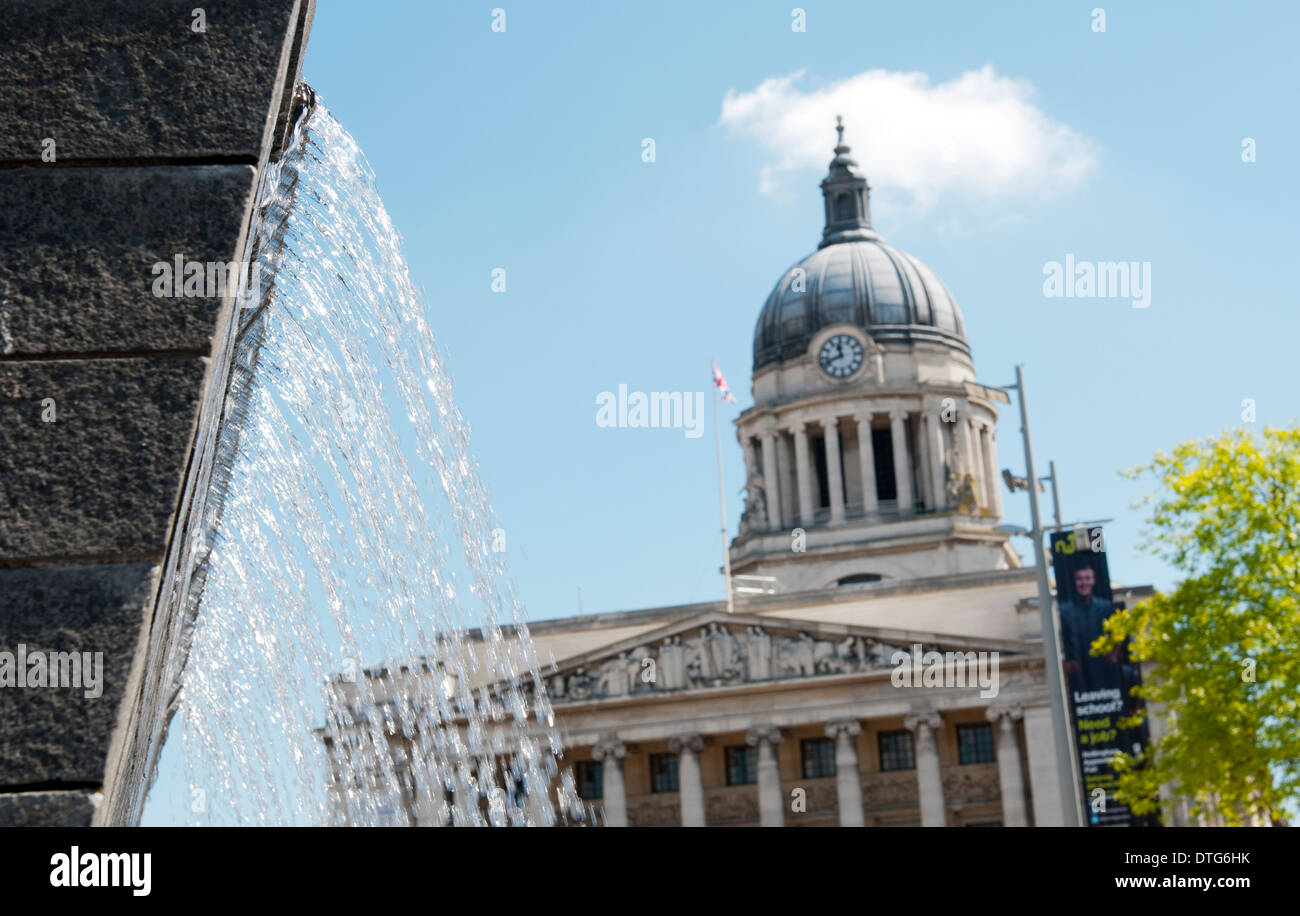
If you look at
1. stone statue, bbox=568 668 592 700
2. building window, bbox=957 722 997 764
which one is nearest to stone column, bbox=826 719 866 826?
building window, bbox=957 722 997 764

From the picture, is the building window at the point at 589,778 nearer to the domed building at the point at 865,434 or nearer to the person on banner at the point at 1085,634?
the domed building at the point at 865,434

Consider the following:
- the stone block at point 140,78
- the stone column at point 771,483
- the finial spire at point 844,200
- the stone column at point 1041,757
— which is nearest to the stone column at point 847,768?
the stone column at point 1041,757

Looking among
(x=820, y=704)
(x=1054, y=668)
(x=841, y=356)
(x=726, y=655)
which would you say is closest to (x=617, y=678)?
(x=726, y=655)

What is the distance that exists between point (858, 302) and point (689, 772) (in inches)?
1182

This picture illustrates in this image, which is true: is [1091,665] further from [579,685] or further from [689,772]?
[579,685]

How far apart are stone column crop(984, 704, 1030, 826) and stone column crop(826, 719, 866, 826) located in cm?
479

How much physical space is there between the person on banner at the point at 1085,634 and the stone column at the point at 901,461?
30.9m

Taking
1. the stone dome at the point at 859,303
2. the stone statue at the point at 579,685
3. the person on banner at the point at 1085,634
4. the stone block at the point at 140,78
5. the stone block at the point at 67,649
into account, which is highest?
the stone dome at the point at 859,303

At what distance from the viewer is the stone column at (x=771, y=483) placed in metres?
82.8

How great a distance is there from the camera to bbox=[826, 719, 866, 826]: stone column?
61.4 m
